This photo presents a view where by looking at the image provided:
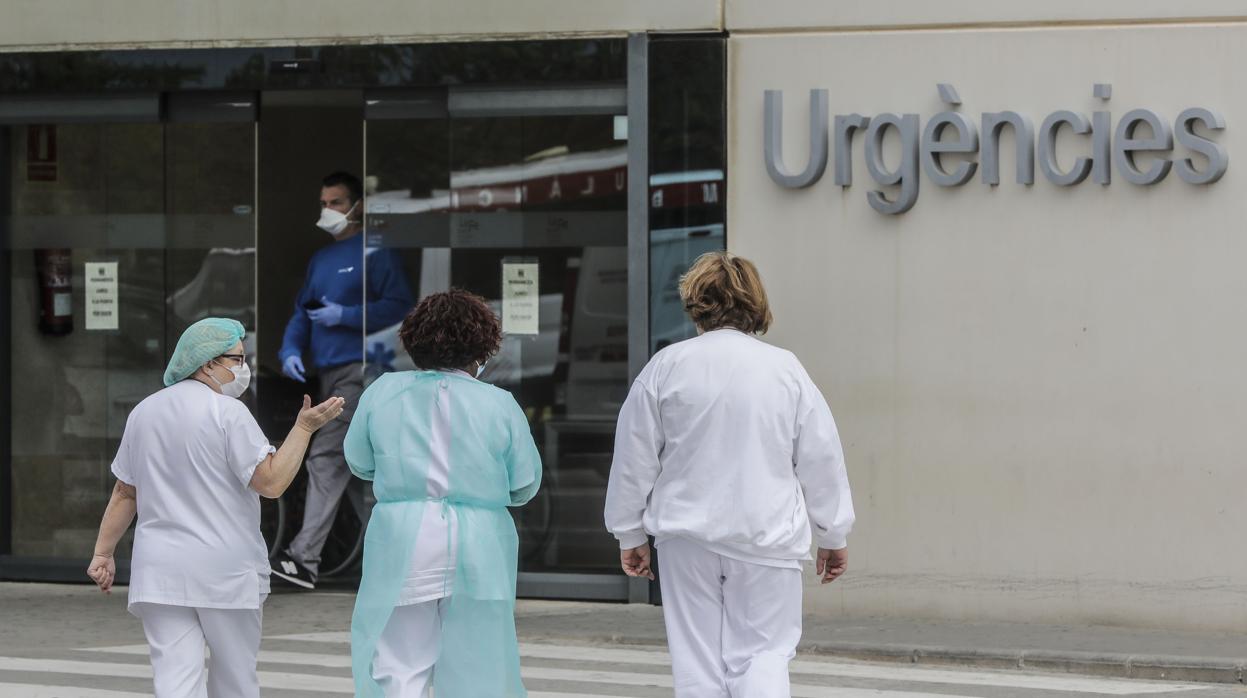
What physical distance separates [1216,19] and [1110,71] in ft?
1.97

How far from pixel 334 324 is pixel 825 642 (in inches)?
149

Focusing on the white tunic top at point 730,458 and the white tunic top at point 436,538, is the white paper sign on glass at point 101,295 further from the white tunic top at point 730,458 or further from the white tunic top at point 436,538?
the white tunic top at point 730,458

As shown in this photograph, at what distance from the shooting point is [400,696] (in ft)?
20.2

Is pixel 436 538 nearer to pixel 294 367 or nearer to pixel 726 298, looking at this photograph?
pixel 726 298

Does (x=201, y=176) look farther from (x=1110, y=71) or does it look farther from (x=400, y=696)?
(x=400, y=696)

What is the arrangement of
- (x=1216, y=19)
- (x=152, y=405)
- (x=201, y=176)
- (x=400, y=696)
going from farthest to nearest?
1. (x=201, y=176)
2. (x=1216, y=19)
3. (x=152, y=405)
4. (x=400, y=696)

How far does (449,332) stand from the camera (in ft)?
20.9

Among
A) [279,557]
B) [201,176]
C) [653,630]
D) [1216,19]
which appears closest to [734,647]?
[653,630]

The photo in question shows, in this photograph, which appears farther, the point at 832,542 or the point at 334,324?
the point at 334,324

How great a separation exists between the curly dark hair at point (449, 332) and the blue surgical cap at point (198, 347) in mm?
653

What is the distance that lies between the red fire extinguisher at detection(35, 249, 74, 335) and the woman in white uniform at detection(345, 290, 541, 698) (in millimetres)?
6938

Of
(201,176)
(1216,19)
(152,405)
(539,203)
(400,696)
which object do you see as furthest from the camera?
(201,176)

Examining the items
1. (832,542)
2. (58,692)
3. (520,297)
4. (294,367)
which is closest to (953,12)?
(520,297)

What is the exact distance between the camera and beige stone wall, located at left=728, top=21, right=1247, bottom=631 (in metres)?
10.5
